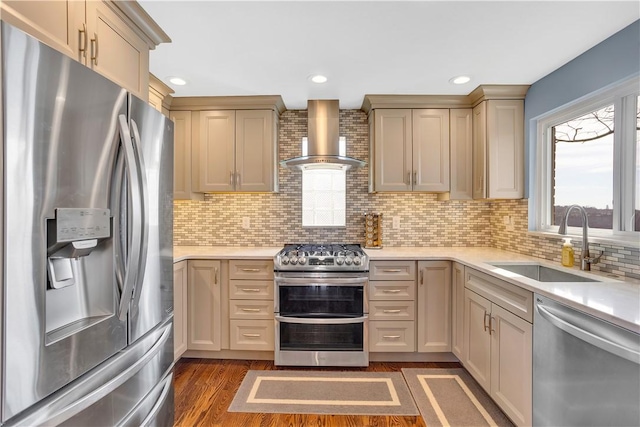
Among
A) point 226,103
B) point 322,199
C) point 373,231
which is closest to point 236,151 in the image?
point 226,103

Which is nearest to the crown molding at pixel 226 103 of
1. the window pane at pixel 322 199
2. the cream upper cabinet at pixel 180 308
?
the window pane at pixel 322 199

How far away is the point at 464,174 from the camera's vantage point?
296 cm

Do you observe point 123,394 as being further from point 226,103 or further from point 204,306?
point 226,103

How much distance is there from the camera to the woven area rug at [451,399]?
6.31ft

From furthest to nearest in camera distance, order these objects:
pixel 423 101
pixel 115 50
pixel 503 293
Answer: pixel 423 101, pixel 503 293, pixel 115 50

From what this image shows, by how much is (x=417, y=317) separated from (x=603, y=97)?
1995mm

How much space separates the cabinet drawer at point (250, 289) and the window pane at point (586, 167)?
2392 mm

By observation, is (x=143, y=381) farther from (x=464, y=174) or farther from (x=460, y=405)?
(x=464, y=174)

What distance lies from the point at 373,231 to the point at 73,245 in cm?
255

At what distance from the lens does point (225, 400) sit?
2.13m

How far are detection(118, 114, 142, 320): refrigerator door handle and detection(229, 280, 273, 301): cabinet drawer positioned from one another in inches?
60.6

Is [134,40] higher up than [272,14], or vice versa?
[272,14]

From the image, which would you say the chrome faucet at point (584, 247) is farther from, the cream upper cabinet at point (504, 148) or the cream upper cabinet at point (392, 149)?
the cream upper cabinet at point (392, 149)

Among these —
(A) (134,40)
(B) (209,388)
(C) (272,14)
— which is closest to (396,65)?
(C) (272,14)
